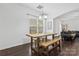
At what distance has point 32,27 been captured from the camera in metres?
1.82

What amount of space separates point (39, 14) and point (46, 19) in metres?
0.15

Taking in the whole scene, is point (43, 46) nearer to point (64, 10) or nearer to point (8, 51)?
point (8, 51)

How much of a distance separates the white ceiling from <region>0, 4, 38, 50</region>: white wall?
0.42ft

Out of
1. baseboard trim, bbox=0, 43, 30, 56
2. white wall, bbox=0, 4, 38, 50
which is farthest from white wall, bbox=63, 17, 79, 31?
baseboard trim, bbox=0, 43, 30, 56

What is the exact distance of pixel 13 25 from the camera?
180cm

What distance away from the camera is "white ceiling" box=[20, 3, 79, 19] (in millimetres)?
1804

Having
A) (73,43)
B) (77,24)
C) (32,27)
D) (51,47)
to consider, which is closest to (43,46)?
(51,47)

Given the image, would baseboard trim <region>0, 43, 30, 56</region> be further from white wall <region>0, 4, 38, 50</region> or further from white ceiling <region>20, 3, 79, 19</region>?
white ceiling <region>20, 3, 79, 19</region>

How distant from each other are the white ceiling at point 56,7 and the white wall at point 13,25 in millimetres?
129

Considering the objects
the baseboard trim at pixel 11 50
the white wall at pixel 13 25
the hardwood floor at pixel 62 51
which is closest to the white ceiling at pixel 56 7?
the white wall at pixel 13 25

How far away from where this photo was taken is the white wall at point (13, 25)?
5.68ft

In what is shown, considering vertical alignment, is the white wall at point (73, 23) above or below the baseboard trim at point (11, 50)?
above

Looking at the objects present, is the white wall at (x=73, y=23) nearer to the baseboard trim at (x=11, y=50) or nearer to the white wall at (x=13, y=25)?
the white wall at (x=13, y=25)

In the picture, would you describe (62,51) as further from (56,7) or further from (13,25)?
(13,25)
